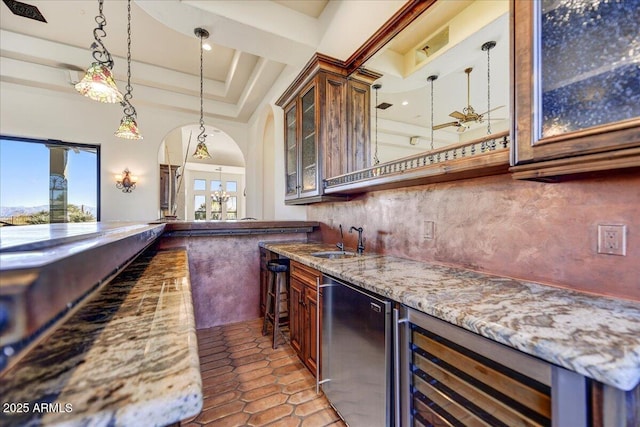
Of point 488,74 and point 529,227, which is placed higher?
point 488,74

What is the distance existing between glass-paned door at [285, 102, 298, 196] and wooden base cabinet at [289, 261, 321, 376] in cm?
132

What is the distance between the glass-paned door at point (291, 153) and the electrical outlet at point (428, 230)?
68.0 inches

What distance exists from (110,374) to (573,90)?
1539 mm

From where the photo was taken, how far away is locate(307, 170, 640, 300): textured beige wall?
1024mm

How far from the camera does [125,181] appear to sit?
14.9ft

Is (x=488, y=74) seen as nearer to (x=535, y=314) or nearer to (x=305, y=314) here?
(x=535, y=314)

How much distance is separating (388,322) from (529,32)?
1292 millimetres

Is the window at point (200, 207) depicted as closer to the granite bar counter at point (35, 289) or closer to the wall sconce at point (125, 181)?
the wall sconce at point (125, 181)

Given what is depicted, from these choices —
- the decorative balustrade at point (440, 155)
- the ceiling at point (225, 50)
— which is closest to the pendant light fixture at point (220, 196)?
the ceiling at point (225, 50)

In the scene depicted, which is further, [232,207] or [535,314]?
[232,207]

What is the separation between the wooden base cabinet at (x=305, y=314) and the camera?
1856 millimetres

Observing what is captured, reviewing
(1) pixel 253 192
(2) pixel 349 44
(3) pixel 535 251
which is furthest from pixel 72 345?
(1) pixel 253 192

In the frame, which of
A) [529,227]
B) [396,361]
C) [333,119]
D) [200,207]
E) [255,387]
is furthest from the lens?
[200,207]

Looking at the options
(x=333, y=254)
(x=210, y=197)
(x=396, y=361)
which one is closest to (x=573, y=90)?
(x=396, y=361)
